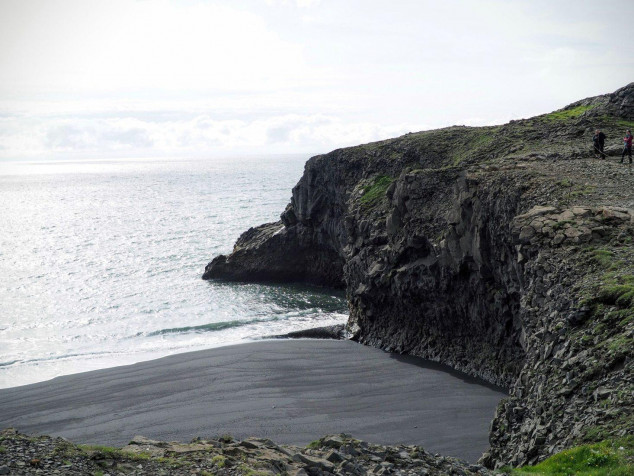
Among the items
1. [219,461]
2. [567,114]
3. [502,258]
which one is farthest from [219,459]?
[567,114]

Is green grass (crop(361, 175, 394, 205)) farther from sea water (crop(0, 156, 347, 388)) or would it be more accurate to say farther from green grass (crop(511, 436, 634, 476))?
green grass (crop(511, 436, 634, 476))

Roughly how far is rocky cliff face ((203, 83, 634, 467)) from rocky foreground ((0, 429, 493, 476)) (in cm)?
422

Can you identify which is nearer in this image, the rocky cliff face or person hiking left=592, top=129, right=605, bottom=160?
the rocky cliff face

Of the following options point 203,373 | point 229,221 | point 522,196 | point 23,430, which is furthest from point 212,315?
point 229,221

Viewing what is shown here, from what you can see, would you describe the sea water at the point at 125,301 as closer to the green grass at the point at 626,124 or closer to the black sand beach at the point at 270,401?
the black sand beach at the point at 270,401

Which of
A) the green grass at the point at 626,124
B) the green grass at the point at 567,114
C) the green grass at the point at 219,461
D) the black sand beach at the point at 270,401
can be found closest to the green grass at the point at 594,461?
the green grass at the point at 219,461

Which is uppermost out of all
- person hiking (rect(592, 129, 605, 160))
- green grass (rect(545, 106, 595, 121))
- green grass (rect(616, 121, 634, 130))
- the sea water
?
green grass (rect(545, 106, 595, 121))

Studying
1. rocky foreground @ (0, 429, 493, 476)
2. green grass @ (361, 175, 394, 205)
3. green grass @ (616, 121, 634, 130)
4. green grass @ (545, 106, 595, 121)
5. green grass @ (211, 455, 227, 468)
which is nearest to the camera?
rocky foreground @ (0, 429, 493, 476)

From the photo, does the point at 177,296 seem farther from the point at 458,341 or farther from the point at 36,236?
the point at 36,236

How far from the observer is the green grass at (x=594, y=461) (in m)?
14.1

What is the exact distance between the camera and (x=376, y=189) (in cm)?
5259

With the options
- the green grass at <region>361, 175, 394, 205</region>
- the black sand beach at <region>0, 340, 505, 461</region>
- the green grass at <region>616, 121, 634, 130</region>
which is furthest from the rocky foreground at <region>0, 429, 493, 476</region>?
the green grass at <region>616, 121, 634, 130</region>

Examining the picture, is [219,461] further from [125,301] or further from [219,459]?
[125,301]

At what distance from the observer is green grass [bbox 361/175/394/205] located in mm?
50875
